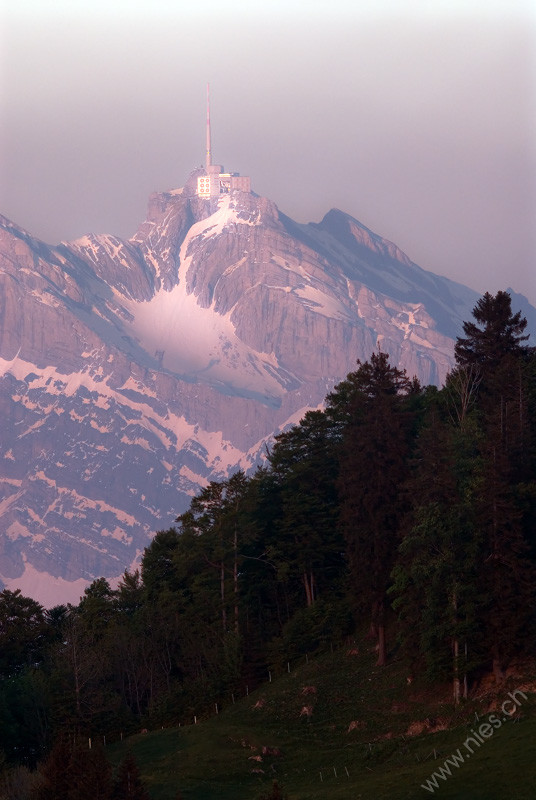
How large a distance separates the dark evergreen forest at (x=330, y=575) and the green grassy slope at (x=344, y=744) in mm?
2790

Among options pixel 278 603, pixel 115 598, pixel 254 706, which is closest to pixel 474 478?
pixel 254 706

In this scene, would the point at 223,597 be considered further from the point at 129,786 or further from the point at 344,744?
the point at 129,786

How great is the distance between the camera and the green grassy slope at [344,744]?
52469mm

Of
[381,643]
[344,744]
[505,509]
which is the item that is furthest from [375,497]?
[344,744]

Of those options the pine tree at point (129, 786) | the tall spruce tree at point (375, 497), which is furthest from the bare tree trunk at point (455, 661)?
the pine tree at point (129, 786)

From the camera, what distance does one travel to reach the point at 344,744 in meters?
65.1

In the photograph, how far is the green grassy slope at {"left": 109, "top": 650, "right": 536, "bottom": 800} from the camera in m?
52.5

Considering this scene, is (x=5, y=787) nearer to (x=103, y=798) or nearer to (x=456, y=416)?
(x=103, y=798)

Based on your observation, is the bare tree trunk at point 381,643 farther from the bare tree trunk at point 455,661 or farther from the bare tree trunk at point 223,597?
the bare tree trunk at point 223,597

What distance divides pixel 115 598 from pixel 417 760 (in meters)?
53.1

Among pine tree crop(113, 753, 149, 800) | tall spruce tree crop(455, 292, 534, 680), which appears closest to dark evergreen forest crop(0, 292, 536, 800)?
tall spruce tree crop(455, 292, 534, 680)

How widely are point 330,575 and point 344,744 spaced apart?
28.8 metres

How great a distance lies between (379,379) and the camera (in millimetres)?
85000

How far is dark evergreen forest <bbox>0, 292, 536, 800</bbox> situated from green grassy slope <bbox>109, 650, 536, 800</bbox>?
9.15 feet
